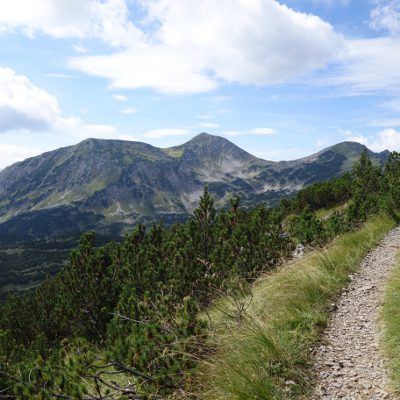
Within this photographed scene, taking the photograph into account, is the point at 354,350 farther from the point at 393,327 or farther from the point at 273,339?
the point at 273,339

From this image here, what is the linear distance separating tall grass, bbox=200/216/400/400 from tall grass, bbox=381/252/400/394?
113 cm

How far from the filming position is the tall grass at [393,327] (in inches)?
205

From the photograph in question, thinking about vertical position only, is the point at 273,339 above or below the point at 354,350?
above

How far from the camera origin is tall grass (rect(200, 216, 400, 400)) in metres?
5.24

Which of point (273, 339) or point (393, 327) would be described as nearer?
point (273, 339)

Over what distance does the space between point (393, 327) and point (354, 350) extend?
0.76 meters

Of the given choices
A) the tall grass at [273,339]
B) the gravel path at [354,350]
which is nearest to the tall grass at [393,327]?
the gravel path at [354,350]

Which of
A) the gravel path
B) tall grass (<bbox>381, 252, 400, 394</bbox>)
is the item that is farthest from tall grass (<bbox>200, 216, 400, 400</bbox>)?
tall grass (<bbox>381, 252, 400, 394</bbox>)

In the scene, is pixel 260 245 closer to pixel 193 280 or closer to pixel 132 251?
pixel 193 280

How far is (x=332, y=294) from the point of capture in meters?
9.11

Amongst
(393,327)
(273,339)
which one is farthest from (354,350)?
(273,339)

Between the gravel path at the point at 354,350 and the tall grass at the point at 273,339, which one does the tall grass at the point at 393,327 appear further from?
the tall grass at the point at 273,339

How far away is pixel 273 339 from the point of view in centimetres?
611

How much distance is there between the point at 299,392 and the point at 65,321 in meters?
24.0
